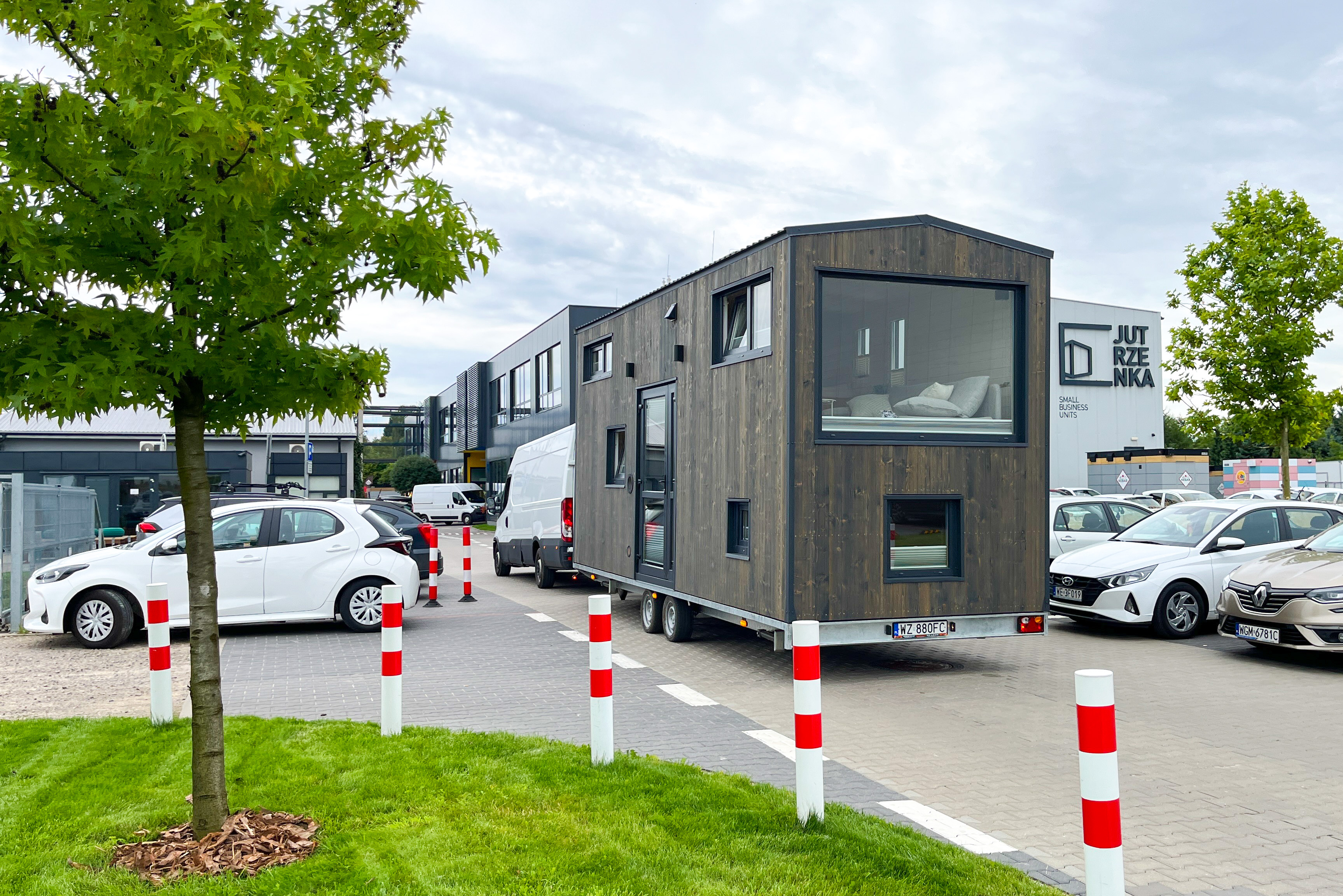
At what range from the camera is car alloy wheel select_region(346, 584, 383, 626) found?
12.3 m

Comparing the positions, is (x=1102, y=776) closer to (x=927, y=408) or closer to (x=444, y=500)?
(x=927, y=408)

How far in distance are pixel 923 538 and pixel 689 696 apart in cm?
243

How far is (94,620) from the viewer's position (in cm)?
1133

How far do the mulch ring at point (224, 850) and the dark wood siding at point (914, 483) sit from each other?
4.90 metres

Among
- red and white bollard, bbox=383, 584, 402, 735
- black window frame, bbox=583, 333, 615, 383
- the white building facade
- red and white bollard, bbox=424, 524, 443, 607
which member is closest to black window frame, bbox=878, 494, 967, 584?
red and white bollard, bbox=383, 584, 402, 735

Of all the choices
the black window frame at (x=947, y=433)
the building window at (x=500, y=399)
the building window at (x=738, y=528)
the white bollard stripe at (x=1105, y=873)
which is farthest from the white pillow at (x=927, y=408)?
the building window at (x=500, y=399)

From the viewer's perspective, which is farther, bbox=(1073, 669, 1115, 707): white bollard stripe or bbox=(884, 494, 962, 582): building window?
bbox=(884, 494, 962, 582): building window

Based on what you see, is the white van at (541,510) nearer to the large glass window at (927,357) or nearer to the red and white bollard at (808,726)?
the large glass window at (927,357)

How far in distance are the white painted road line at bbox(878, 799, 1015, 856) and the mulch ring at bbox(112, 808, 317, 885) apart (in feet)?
9.00

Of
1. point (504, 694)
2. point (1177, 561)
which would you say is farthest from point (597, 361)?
point (1177, 561)

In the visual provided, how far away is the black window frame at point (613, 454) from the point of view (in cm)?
1282

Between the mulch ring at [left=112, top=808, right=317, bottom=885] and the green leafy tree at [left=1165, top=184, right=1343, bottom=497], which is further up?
the green leafy tree at [left=1165, top=184, right=1343, bottom=497]

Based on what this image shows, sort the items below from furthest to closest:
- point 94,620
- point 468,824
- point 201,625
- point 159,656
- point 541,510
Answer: point 541,510
point 94,620
point 159,656
point 468,824
point 201,625

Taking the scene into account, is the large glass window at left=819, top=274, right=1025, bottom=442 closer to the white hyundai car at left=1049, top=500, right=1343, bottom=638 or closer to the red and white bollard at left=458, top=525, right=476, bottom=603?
the white hyundai car at left=1049, top=500, right=1343, bottom=638
